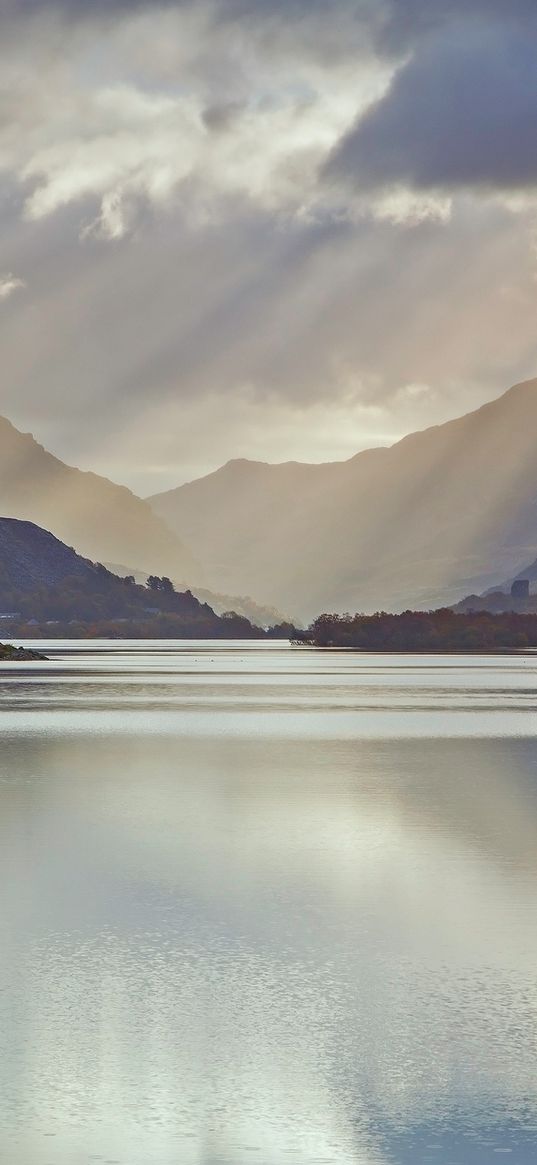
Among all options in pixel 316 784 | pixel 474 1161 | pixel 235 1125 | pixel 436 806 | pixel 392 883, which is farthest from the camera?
pixel 316 784

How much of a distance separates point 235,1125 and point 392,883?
1334 cm

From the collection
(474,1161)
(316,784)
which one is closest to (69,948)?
(474,1161)

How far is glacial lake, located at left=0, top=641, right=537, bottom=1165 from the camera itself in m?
13.0

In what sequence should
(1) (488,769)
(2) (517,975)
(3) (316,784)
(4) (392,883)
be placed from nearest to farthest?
(2) (517,975)
(4) (392,883)
(3) (316,784)
(1) (488,769)

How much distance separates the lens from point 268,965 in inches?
768

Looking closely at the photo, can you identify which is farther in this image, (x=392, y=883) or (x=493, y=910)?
(x=392, y=883)

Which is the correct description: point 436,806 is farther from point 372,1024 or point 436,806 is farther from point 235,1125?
point 235,1125

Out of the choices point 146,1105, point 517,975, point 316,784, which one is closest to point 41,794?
point 316,784

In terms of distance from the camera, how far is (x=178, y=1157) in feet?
40.0

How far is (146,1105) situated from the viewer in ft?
44.6

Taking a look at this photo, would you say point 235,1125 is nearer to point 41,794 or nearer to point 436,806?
point 436,806

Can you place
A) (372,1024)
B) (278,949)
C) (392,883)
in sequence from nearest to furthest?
(372,1024) → (278,949) → (392,883)

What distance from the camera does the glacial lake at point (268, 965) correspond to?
13.0 meters

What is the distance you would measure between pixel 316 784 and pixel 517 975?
24647mm
